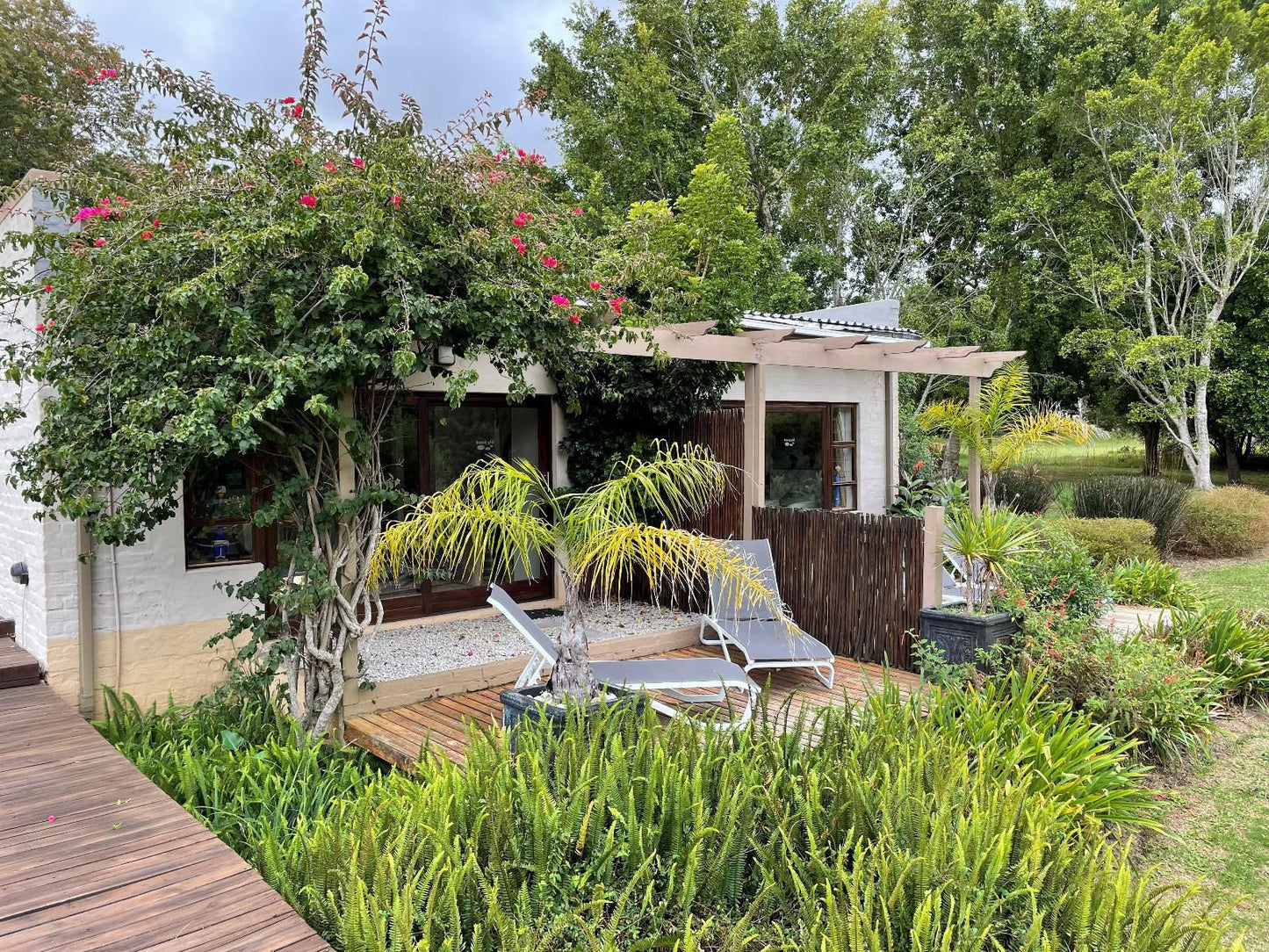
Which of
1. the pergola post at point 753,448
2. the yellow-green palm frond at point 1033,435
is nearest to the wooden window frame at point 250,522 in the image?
the pergola post at point 753,448

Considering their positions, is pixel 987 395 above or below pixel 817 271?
below

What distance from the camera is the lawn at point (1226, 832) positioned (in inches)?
146

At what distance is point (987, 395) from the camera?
788 cm

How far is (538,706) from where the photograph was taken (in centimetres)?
390

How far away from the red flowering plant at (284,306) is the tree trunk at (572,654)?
1217 mm

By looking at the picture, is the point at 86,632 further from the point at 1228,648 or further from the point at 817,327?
the point at 817,327

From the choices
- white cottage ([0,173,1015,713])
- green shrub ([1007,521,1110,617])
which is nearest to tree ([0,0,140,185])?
white cottage ([0,173,1015,713])

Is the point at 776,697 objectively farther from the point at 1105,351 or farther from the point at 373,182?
the point at 1105,351

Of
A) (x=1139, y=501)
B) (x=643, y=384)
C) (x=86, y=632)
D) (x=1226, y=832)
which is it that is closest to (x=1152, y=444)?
(x=1139, y=501)

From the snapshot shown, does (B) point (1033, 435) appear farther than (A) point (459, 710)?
Yes

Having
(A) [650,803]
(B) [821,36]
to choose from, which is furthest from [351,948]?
(B) [821,36]

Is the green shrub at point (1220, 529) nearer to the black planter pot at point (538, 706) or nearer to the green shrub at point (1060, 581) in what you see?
the green shrub at point (1060, 581)

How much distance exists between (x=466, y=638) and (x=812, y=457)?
5.49 meters

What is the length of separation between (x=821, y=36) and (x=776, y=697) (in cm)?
1965
